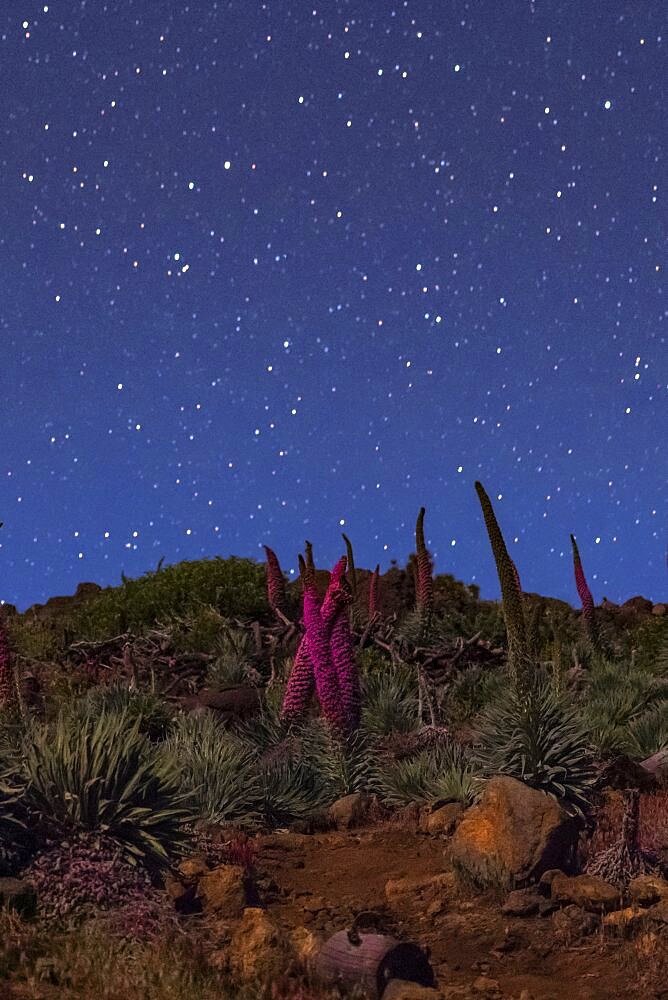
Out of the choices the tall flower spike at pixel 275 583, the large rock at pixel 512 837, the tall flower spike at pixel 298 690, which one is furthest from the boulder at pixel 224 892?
the tall flower spike at pixel 275 583

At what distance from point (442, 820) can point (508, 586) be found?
7.67ft

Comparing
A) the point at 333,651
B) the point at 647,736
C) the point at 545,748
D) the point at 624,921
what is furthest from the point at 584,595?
the point at 624,921

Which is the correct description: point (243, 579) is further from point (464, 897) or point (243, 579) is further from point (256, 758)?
point (464, 897)

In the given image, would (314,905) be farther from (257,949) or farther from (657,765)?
(657,765)

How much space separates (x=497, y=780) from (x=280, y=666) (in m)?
8.96

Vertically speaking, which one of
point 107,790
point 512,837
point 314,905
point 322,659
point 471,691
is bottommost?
point 314,905

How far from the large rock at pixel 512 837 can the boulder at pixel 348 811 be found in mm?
2317

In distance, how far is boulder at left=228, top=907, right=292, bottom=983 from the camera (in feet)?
18.3

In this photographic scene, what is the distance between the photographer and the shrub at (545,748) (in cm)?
917

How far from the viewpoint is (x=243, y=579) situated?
2250 centimetres

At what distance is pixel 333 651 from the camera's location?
1112 centimetres

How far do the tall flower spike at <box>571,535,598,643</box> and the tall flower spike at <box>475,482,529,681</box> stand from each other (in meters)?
9.23

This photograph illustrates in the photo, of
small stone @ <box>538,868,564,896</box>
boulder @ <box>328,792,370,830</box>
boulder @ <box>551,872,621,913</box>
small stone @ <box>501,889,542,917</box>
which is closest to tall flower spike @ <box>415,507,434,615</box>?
boulder @ <box>328,792,370,830</box>

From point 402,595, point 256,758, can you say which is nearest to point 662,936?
point 256,758
